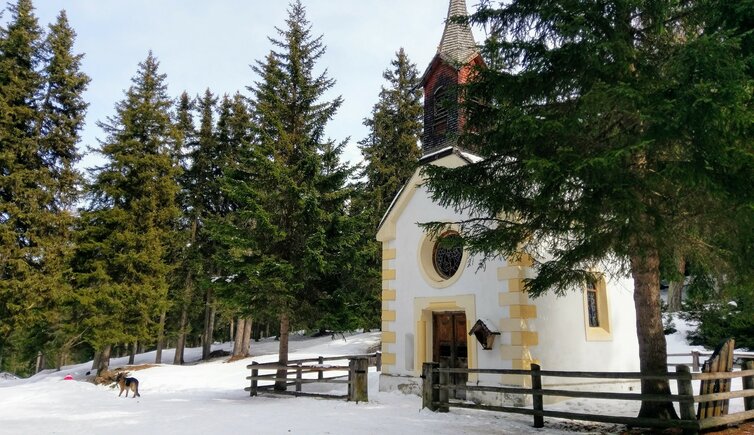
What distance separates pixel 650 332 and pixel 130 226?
23716mm

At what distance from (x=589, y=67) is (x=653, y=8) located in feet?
4.04

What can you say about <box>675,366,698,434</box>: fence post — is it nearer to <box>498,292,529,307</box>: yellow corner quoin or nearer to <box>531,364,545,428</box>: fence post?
<box>531,364,545,428</box>: fence post

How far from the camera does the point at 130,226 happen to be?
80.4 feet

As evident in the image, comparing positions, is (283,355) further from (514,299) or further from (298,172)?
(514,299)

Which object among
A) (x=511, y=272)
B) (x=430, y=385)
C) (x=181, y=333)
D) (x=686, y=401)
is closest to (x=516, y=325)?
(x=511, y=272)

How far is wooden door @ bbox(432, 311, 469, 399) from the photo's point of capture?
41.6 ft

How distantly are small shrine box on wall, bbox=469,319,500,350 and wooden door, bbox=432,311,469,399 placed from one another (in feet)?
3.90

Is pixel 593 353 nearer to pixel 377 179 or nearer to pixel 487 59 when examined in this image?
pixel 487 59

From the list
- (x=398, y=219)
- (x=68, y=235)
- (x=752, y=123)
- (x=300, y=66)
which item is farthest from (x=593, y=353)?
(x=68, y=235)

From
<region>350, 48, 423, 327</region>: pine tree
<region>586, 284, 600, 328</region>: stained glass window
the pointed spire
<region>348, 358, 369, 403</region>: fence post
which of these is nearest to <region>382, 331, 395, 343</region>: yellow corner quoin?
<region>348, 358, 369, 403</region>: fence post

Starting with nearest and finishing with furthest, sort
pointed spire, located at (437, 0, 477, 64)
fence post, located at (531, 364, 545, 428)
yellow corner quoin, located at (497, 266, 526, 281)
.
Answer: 1. fence post, located at (531, 364, 545, 428)
2. yellow corner quoin, located at (497, 266, 526, 281)
3. pointed spire, located at (437, 0, 477, 64)

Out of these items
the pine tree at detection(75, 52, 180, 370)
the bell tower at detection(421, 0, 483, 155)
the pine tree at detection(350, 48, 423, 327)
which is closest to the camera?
the bell tower at detection(421, 0, 483, 155)

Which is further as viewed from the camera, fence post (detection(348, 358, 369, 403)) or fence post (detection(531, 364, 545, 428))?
fence post (detection(348, 358, 369, 403))

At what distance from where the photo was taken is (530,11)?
8406 mm
